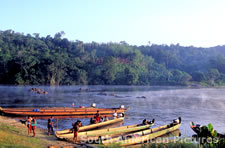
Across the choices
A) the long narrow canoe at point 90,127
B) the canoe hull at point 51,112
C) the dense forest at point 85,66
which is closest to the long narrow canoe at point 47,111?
the canoe hull at point 51,112

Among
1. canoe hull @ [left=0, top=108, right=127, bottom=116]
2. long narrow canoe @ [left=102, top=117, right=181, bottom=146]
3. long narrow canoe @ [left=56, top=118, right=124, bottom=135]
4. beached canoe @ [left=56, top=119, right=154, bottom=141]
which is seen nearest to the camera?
long narrow canoe @ [left=102, top=117, right=181, bottom=146]

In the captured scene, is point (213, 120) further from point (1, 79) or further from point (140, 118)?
point (1, 79)

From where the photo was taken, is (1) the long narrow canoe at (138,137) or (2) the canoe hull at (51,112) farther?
(2) the canoe hull at (51,112)

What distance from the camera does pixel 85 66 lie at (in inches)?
3969

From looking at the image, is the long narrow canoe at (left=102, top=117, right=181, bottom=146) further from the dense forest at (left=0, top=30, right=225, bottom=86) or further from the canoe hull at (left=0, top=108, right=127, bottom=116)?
the dense forest at (left=0, top=30, right=225, bottom=86)

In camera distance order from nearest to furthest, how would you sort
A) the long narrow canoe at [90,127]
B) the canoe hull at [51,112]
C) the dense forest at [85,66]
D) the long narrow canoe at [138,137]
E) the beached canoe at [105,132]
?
the long narrow canoe at [138,137], the beached canoe at [105,132], the long narrow canoe at [90,127], the canoe hull at [51,112], the dense forest at [85,66]

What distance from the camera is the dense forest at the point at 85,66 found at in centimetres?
8588

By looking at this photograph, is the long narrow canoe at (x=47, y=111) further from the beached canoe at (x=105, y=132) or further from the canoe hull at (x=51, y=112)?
the beached canoe at (x=105, y=132)

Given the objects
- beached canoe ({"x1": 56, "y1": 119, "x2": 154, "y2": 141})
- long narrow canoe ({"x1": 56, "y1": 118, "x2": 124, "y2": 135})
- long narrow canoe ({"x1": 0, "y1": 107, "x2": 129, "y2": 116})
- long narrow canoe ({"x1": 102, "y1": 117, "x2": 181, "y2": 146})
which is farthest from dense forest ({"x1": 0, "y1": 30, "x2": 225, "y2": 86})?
long narrow canoe ({"x1": 102, "y1": 117, "x2": 181, "y2": 146})

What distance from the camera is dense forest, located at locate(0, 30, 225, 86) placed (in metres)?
85.9

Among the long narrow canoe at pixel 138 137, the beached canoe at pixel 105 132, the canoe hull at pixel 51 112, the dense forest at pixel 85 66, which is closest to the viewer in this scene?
the long narrow canoe at pixel 138 137

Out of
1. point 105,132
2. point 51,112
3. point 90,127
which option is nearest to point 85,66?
point 51,112

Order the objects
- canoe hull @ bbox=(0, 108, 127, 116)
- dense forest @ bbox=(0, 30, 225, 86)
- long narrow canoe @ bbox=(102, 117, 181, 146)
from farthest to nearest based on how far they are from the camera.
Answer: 1. dense forest @ bbox=(0, 30, 225, 86)
2. canoe hull @ bbox=(0, 108, 127, 116)
3. long narrow canoe @ bbox=(102, 117, 181, 146)

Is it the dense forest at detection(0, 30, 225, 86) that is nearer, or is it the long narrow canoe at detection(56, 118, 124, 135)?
the long narrow canoe at detection(56, 118, 124, 135)
